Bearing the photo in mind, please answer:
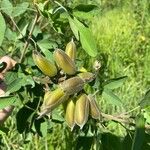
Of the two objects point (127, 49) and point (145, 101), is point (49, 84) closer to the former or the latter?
point (145, 101)

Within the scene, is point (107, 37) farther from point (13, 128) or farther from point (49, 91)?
point (49, 91)

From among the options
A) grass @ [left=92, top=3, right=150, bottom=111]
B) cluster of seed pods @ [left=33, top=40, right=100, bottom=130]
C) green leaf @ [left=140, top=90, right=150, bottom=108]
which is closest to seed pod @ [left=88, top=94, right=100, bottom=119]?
cluster of seed pods @ [left=33, top=40, right=100, bottom=130]

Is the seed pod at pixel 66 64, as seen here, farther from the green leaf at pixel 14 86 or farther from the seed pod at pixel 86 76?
the green leaf at pixel 14 86

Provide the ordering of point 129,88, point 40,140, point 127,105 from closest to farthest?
point 40,140, point 127,105, point 129,88

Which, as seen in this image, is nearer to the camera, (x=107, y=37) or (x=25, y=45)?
(x=25, y=45)

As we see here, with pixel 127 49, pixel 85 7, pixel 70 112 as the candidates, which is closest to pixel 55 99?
pixel 70 112

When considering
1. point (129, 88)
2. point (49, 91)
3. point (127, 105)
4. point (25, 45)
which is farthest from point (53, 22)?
point (129, 88)
